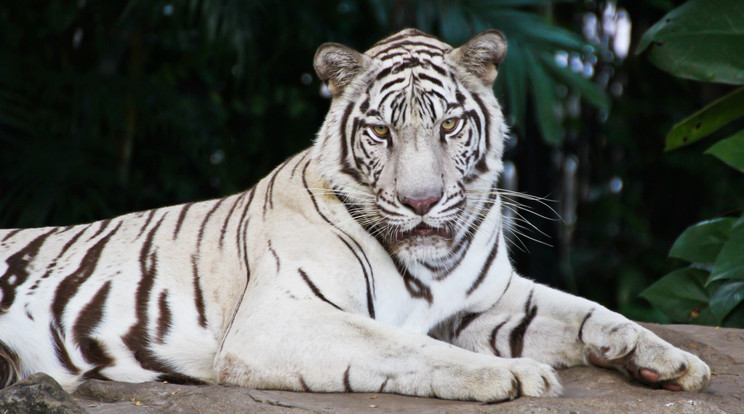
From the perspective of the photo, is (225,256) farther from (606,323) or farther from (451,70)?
(606,323)

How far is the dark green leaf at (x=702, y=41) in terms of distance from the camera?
12.3 feet

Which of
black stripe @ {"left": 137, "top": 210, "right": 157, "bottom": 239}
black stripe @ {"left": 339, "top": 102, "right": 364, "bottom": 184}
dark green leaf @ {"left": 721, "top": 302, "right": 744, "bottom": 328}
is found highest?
black stripe @ {"left": 339, "top": 102, "right": 364, "bottom": 184}

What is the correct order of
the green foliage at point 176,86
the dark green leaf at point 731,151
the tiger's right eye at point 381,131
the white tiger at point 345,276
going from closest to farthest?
the white tiger at point 345,276 < the tiger's right eye at point 381,131 < the dark green leaf at point 731,151 < the green foliage at point 176,86

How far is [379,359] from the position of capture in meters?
2.21

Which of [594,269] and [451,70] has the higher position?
[451,70]

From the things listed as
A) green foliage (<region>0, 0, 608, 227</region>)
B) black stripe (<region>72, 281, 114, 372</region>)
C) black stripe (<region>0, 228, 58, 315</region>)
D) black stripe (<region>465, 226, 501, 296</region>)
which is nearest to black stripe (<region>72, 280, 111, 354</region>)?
black stripe (<region>72, 281, 114, 372</region>)

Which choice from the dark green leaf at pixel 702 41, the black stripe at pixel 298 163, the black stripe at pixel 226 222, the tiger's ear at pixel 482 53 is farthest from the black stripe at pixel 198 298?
the dark green leaf at pixel 702 41

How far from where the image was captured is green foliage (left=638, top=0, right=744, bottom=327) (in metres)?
3.53

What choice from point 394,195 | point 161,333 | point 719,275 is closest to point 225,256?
point 161,333

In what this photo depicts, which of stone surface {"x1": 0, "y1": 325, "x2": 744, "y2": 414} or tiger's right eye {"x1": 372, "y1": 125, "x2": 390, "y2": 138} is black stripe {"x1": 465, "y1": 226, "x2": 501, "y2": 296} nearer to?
stone surface {"x1": 0, "y1": 325, "x2": 744, "y2": 414}

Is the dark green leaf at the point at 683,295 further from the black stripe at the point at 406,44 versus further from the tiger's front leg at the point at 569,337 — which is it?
the black stripe at the point at 406,44

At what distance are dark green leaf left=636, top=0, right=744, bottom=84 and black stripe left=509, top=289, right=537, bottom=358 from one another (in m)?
1.68

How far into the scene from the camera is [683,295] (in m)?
3.71

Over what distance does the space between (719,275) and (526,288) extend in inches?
36.8
